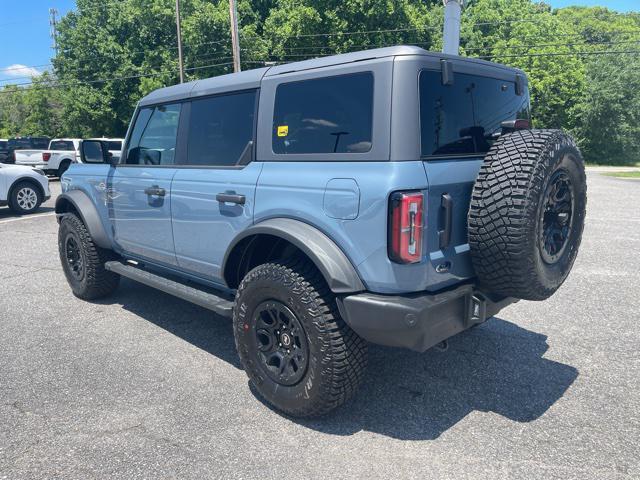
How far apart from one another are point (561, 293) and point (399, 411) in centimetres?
327

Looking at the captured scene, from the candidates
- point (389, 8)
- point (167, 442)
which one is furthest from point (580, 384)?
point (389, 8)

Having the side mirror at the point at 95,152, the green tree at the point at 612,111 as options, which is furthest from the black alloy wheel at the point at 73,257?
the green tree at the point at 612,111

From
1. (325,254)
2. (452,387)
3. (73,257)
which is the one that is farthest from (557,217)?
(73,257)

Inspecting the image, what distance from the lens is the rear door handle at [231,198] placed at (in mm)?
3248

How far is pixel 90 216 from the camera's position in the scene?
4.84 m

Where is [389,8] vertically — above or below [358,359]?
above

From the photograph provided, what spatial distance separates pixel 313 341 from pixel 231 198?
45.3 inches

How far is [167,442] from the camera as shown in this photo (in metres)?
2.77

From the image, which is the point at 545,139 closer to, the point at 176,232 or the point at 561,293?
the point at 176,232

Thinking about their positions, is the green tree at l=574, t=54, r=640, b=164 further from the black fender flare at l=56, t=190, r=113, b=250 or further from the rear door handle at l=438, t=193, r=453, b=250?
the rear door handle at l=438, t=193, r=453, b=250

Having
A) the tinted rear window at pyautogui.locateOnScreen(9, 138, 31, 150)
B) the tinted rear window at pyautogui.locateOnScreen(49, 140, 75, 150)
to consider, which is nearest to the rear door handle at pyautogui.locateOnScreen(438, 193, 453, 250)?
the tinted rear window at pyautogui.locateOnScreen(49, 140, 75, 150)

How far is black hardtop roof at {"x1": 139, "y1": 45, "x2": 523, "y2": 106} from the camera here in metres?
2.67

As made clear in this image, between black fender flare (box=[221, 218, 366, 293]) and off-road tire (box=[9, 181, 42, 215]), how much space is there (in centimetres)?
1065

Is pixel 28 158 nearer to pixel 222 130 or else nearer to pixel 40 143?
pixel 40 143
